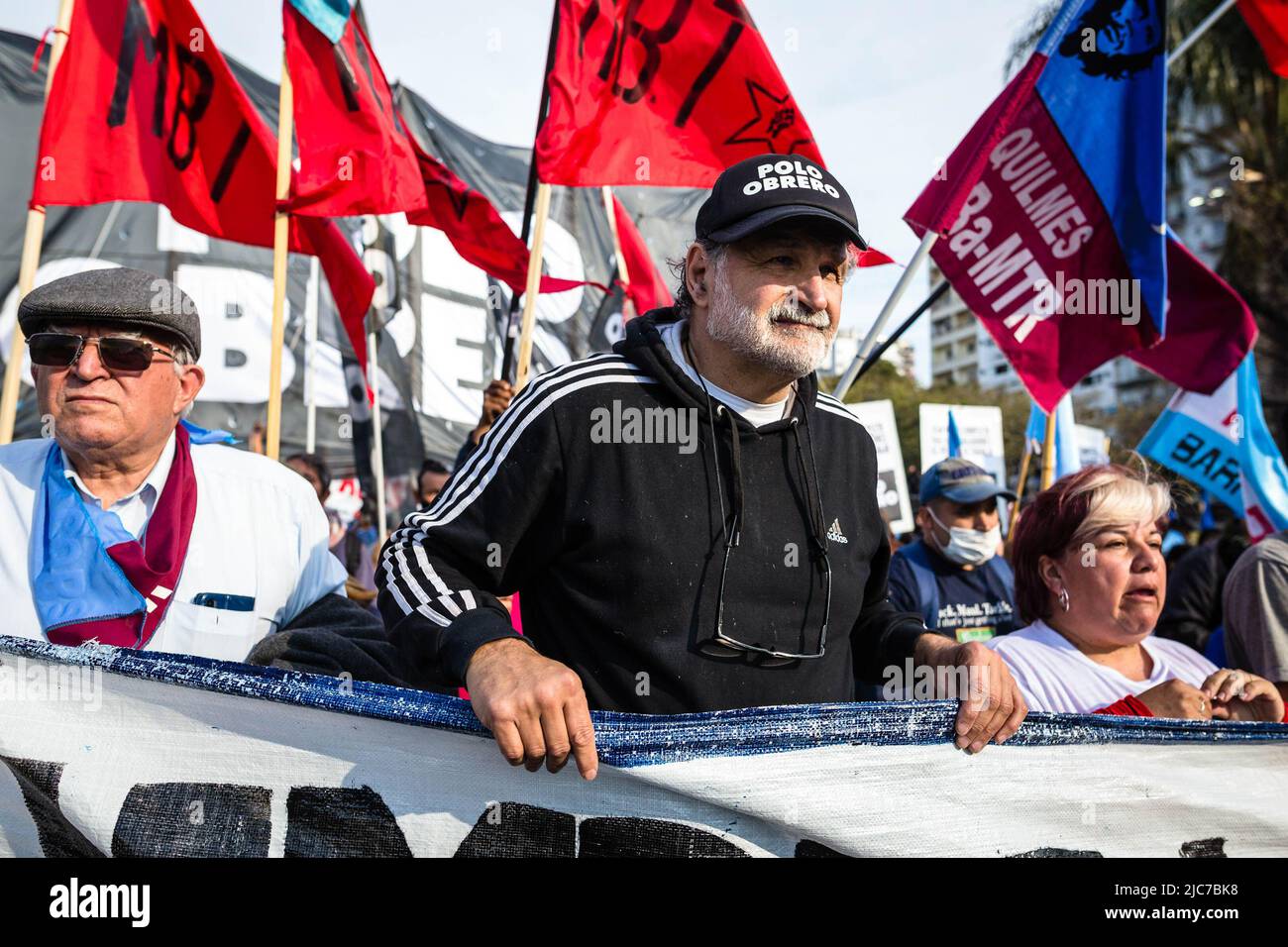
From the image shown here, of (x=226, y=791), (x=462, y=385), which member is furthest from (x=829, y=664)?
(x=462, y=385)

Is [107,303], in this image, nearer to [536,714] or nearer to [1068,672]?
[536,714]

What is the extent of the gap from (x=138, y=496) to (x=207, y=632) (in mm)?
353

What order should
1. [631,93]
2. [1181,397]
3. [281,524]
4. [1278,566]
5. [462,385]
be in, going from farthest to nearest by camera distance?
[462,385], [1181,397], [631,93], [1278,566], [281,524]

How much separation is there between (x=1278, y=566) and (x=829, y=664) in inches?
74.7

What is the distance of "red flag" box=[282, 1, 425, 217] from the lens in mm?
5164

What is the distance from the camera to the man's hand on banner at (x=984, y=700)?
78.2 inches

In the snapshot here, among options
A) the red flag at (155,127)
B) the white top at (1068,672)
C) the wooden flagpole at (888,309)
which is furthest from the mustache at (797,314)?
the red flag at (155,127)

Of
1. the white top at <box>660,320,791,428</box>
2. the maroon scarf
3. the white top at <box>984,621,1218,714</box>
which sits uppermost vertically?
the white top at <box>660,320,791,428</box>

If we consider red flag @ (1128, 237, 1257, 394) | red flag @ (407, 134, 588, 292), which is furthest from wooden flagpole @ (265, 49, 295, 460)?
red flag @ (1128, 237, 1257, 394)

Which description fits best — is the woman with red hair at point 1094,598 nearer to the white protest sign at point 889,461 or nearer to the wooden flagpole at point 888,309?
the wooden flagpole at point 888,309

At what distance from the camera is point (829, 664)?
2.22 meters

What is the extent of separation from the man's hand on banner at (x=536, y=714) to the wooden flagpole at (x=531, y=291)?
2.69 m

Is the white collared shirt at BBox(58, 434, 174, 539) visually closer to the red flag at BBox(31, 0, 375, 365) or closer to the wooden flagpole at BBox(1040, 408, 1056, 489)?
the red flag at BBox(31, 0, 375, 365)
